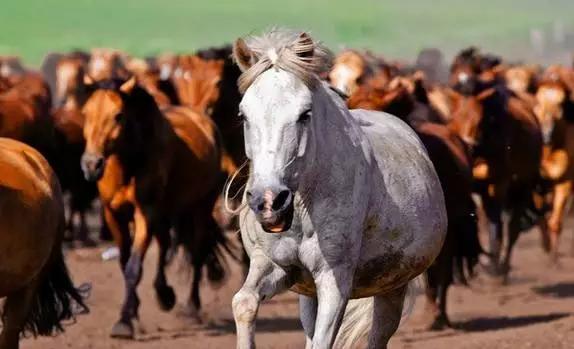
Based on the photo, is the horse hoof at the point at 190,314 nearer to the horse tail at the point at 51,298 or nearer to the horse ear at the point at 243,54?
the horse tail at the point at 51,298

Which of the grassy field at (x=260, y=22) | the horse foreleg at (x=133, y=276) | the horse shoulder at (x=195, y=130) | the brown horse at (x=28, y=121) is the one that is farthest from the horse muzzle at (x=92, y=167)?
the grassy field at (x=260, y=22)

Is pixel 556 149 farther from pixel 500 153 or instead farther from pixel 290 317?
pixel 290 317

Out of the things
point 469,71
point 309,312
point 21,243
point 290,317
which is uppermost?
point 309,312

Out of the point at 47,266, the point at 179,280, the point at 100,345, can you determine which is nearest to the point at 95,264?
the point at 179,280

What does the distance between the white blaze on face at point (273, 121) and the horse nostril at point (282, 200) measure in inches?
2.1

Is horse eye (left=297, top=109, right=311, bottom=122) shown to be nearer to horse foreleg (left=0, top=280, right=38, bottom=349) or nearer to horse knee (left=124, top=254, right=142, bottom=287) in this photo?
horse foreleg (left=0, top=280, right=38, bottom=349)

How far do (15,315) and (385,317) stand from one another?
2.27 meters

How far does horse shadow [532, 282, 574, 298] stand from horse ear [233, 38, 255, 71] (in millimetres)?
9512

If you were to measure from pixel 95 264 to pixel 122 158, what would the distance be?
496 centimetres

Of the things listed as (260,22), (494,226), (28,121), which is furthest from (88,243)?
(260,22)

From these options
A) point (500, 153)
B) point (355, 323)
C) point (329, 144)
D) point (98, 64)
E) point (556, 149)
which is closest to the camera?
point (329, 144)

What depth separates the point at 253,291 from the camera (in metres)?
7.06

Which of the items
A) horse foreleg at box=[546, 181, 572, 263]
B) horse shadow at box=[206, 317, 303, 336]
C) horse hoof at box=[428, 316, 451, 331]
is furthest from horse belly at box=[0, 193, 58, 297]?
horse foreleg at box=[546, 181, 572, 263]

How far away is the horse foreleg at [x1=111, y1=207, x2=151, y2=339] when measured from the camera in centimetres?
1270
